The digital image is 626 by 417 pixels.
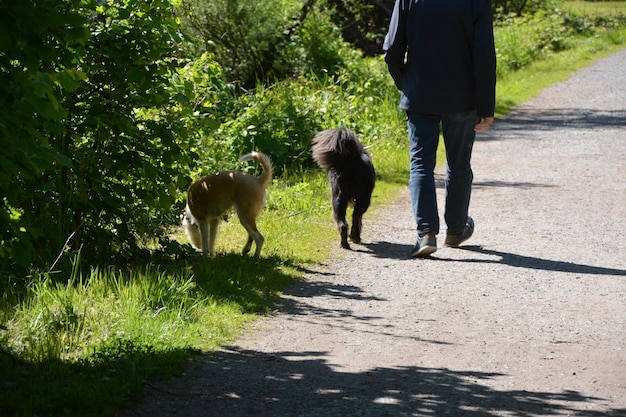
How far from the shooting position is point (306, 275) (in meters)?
7.61

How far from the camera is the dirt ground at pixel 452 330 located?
16.7 ft

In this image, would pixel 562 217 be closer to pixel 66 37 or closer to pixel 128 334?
pixel 128 334

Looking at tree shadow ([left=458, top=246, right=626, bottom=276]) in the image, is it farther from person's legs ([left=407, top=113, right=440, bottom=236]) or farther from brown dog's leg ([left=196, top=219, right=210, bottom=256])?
brown dog's leg ([left=196, top=219, right=210, bottom=256])

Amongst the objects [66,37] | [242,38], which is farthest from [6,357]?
[242,38]

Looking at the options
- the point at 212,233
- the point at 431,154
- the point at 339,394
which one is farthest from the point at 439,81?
the point at 339,394

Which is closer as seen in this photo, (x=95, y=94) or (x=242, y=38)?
(x=95, y=94)

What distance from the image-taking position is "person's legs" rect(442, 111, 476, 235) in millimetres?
7961

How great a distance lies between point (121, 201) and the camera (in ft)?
25.0

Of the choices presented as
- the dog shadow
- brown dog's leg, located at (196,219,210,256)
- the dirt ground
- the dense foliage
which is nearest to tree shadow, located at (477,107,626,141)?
the dirt ground

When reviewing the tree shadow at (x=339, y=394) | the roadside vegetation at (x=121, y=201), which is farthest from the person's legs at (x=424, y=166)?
the tree shadow at (x=339, y=394)

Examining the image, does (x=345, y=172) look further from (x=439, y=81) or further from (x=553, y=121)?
(x=553, y=121)

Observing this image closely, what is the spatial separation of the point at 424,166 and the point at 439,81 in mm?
706

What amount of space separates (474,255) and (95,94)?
10.8 ft

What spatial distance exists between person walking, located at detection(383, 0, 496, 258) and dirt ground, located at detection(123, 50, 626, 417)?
0.60m
